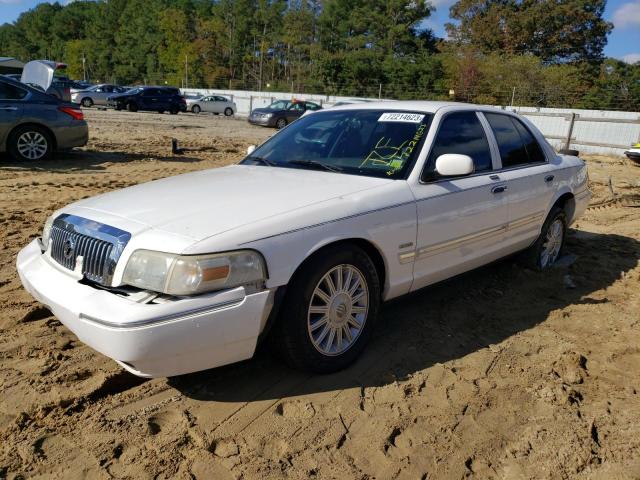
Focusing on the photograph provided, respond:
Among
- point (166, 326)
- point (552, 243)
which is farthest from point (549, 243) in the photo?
point (166, 326)

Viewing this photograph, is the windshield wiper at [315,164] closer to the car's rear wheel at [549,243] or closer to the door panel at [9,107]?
the car's rear wheel at [549,243]

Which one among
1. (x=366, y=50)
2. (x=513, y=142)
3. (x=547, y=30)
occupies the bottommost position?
(x=513, y=142)

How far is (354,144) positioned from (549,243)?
2.49 meters

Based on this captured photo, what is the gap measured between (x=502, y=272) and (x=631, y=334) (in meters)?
1.37

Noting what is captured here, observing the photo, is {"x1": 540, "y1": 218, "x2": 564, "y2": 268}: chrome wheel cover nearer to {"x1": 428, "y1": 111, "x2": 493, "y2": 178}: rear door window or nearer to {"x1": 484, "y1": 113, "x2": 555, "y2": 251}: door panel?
{"x1": 484, "y1": 113, "x2": 555, "y2": 251}: door panel

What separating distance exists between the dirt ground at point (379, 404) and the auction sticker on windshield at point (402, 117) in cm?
143

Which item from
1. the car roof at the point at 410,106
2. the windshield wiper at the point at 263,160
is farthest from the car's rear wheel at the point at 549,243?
the windshield wiper at the point at 263,160

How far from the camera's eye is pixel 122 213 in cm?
293

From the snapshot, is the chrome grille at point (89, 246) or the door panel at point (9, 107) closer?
the chrome grille at point (89, 246)

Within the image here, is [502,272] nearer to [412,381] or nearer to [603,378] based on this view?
[603,378]

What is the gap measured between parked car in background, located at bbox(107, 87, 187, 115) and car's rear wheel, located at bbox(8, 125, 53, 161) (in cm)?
2169

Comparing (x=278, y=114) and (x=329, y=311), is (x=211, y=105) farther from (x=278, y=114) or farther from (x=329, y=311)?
(x=329, y=311)

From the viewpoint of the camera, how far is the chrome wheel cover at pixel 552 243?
5141 mm

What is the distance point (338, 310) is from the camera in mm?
3090
